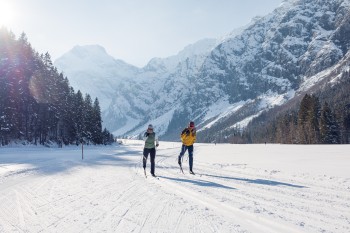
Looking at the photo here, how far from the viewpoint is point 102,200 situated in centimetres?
953

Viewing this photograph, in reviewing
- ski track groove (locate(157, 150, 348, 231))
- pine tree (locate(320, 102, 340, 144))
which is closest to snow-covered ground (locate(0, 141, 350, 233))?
ski track groove (locate(157, 150, 348, 231))

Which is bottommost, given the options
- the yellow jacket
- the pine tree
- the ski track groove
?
the ski track groove

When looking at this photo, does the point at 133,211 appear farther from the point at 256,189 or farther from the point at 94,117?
the point at 94,117

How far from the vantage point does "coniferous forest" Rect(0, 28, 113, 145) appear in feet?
174

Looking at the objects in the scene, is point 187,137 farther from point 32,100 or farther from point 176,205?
point 32,100

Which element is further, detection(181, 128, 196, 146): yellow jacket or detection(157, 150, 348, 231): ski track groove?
detection(181, 128, 196, 146): yellow jacket

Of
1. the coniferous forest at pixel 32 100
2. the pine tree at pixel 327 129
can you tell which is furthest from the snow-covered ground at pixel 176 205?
the pine tree at pixel 327 129

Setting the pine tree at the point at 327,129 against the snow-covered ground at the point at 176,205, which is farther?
the pine tree at the point at 327,129

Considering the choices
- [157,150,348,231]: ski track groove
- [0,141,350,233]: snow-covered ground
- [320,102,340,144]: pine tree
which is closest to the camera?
[0,141,350,233]: snow-covered ground

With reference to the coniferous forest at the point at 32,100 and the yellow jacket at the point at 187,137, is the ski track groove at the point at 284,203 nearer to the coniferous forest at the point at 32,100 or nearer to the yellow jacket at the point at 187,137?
the yellow jacket at the point at 187,137

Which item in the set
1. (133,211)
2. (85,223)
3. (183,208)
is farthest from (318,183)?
(85,223)

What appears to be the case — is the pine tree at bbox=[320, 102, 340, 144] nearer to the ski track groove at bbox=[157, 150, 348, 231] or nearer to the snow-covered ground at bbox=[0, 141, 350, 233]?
the snow-covered ground at bbox=[0, 141, 350, 233]

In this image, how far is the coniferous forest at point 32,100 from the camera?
174 feet

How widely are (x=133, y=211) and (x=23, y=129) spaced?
5333 centimetres
